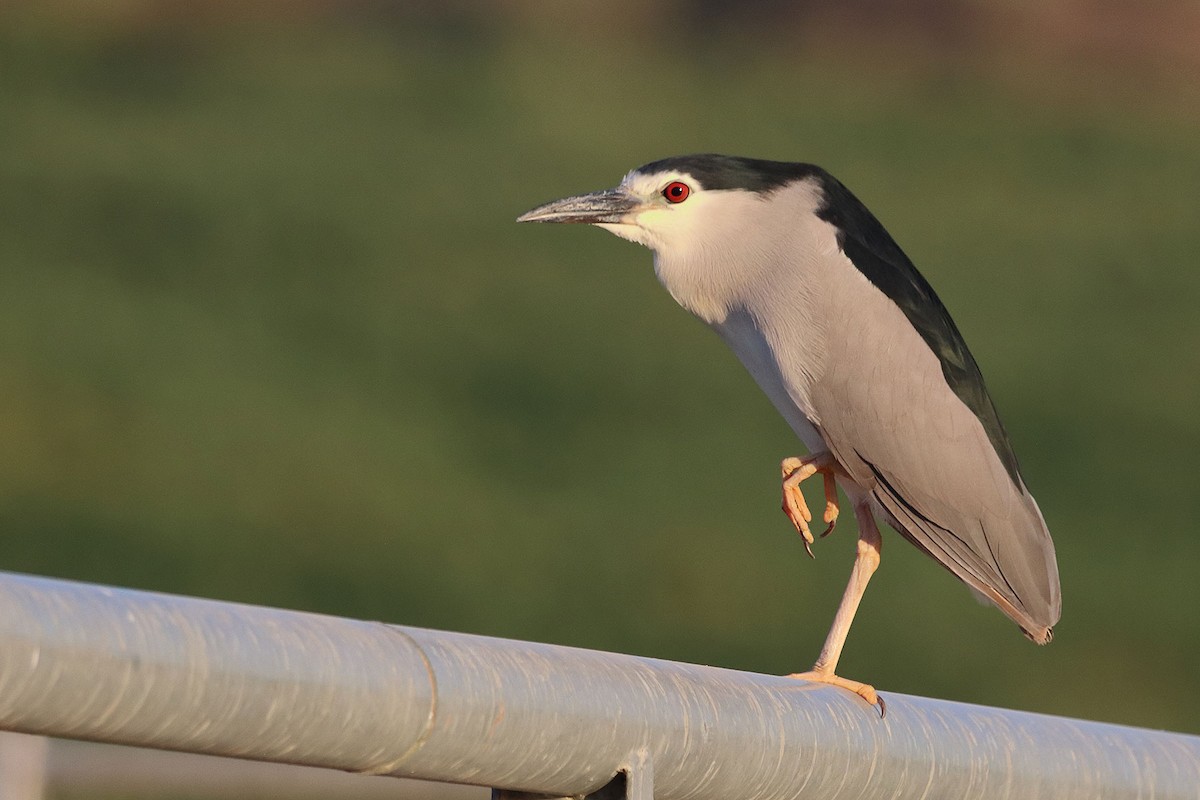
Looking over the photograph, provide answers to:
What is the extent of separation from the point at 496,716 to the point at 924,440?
2380 millimetres

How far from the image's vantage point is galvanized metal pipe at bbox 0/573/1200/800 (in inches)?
53.7

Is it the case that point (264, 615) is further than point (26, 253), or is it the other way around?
point (26, 253)

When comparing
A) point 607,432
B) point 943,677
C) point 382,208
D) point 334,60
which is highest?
point 334,60

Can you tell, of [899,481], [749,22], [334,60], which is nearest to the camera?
[899,481]

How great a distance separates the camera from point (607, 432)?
45.7 feet

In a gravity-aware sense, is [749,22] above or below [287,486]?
above

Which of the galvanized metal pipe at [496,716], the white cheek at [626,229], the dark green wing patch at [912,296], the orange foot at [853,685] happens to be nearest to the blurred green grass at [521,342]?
the dark green wing patch at [912,296]

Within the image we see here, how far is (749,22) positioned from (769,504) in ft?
31.4

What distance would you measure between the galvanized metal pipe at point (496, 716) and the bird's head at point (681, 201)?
6.59 feet

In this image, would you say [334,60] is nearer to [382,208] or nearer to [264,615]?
[382,208]

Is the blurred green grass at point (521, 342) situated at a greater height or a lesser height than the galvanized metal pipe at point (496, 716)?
lesser

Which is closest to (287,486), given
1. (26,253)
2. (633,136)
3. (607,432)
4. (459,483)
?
(459,483)

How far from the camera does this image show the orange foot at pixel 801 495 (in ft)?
11.6

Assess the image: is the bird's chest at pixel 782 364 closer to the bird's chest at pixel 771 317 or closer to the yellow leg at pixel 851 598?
the bird's chest at pixel 771 317
